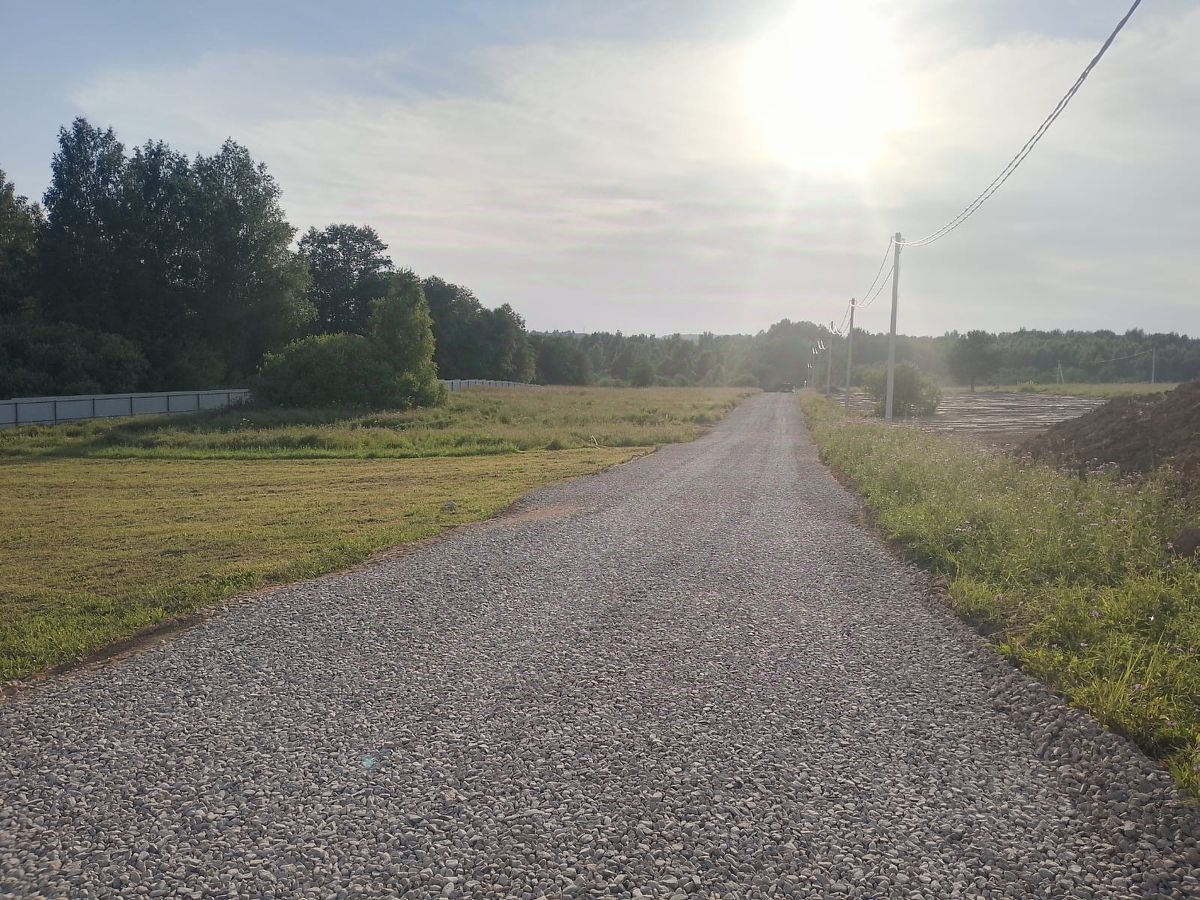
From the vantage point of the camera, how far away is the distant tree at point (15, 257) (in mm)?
53000

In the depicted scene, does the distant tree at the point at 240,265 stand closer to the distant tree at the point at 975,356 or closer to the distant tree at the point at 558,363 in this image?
the distant tree at the point at 558,363

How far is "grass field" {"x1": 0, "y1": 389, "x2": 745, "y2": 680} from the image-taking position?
346 inches

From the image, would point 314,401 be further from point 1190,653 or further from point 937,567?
point 1190,653

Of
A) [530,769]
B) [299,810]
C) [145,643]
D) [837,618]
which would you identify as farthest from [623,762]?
[145,643]

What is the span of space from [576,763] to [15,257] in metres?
61.4

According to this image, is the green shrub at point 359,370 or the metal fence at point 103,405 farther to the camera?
the green shrub at point 359,370

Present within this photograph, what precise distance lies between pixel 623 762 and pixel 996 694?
2739mm

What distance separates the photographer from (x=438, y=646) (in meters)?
7.06

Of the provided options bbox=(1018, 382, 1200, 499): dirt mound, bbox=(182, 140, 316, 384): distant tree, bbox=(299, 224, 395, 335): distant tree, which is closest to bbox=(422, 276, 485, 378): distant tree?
bbox=(299, 224, 395, 335): distant tree

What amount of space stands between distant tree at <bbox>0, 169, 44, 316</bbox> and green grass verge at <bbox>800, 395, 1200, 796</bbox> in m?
56.1

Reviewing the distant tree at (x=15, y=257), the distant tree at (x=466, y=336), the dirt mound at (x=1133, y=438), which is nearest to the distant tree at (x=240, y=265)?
the distant tree at (x=15, y=257)

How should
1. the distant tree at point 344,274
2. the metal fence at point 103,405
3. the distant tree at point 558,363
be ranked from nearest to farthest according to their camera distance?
the metal fence at point 103,405, the distant tree at point 344,274, the distant tree at point 558,363

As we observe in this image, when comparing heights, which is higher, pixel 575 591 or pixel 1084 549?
pixel 1084 549

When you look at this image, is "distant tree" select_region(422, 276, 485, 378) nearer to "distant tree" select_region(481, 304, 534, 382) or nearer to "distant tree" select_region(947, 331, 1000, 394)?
"distant tree" select_region(481, 304, 534, 382)
